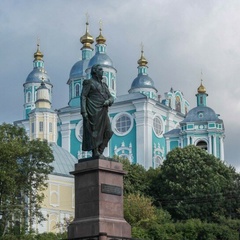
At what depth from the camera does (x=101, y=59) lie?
83.0m

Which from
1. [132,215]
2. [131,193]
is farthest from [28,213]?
[131,193]

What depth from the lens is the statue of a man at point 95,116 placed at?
17.4m

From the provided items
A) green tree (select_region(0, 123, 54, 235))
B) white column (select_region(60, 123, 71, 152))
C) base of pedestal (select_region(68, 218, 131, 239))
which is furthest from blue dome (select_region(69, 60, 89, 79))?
base of pedestal (select_region(68, 218, 131, 239))

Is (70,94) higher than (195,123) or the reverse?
higher

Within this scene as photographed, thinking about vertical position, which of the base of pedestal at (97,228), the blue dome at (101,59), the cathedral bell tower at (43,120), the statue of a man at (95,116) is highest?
the blue dome at (101,59)

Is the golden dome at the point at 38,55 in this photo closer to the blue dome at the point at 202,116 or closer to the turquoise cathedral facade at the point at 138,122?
the turquoise cathedral facade at the point at 138,122

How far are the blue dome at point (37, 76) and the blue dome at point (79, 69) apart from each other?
13.3ft

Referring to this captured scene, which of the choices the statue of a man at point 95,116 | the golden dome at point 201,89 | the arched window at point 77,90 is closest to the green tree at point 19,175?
the statue of a man at point 95,116

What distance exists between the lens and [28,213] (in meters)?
45.4

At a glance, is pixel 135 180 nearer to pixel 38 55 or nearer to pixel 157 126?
pixel 157 126

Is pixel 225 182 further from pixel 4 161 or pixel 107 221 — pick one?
pixel 107 221

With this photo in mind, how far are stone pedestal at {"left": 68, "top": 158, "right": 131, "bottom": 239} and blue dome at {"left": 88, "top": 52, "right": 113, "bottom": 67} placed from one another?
217 ft

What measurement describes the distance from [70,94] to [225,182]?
3370cm

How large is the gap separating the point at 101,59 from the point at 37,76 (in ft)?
34.4
